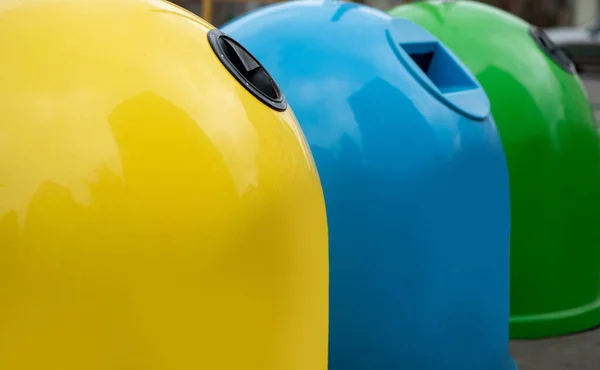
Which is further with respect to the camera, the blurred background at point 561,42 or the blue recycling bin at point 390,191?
the blurred background at point 561,42

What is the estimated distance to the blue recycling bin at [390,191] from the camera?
8.30 feet

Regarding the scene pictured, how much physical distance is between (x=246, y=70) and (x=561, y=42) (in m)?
14.0

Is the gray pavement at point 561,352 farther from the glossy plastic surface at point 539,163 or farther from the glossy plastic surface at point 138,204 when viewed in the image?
the glossy plastic surface at point 138,204

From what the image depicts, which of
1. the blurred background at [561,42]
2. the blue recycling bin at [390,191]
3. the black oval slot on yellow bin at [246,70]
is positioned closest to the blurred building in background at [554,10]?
the blurred background at [561,42]

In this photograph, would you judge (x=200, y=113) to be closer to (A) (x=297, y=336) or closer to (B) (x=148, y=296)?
(B) (x=148, y=296)

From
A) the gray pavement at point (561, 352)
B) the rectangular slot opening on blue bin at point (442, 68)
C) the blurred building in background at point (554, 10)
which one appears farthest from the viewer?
the blurred building in background at point (554, 10)

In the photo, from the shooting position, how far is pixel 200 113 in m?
1.67

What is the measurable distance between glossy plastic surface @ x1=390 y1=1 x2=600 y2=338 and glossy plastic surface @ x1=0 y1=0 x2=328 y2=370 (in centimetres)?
190

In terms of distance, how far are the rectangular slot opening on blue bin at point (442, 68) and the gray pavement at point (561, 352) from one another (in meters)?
1.11

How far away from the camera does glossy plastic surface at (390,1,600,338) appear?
11.7ft

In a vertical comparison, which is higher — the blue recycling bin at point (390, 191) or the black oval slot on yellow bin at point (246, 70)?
the black oval slot on yellow bin at point (246, 70)

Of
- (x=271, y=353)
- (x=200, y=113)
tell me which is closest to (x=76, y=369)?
(x=271, y=353)

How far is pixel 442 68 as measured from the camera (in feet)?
10.1

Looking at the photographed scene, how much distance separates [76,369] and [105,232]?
0.23 meters
